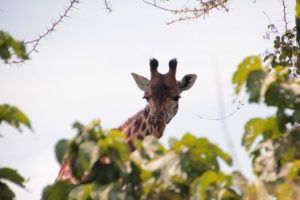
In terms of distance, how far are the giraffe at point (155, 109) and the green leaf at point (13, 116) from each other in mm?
4820

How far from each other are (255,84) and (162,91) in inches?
226

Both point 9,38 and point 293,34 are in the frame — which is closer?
point 9,38

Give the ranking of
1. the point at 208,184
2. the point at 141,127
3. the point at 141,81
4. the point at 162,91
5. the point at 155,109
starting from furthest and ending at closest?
the point at 141,81 → the point at 162,91 → the point at 141,127 → the point at 155,109 → the point at 208,184

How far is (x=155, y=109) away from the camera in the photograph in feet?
32.6

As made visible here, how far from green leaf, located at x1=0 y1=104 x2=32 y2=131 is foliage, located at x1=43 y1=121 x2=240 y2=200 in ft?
1.25

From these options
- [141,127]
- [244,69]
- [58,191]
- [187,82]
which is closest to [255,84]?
[244,69]

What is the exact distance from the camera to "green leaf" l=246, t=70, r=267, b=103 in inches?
175

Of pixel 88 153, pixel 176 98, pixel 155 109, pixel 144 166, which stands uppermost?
pixel 176 98

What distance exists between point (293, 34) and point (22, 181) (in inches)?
255

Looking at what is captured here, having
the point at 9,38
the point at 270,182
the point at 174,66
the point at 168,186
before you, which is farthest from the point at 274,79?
the point at 174,66

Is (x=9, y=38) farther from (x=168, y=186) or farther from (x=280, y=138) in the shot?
(x=280, y=138)

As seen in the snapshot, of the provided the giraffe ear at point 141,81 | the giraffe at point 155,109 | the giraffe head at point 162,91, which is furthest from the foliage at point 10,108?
the giraffe ear at point 141,81

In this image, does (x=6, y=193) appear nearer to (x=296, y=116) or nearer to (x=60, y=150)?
(x=60, y=150)

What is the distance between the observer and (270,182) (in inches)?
179
